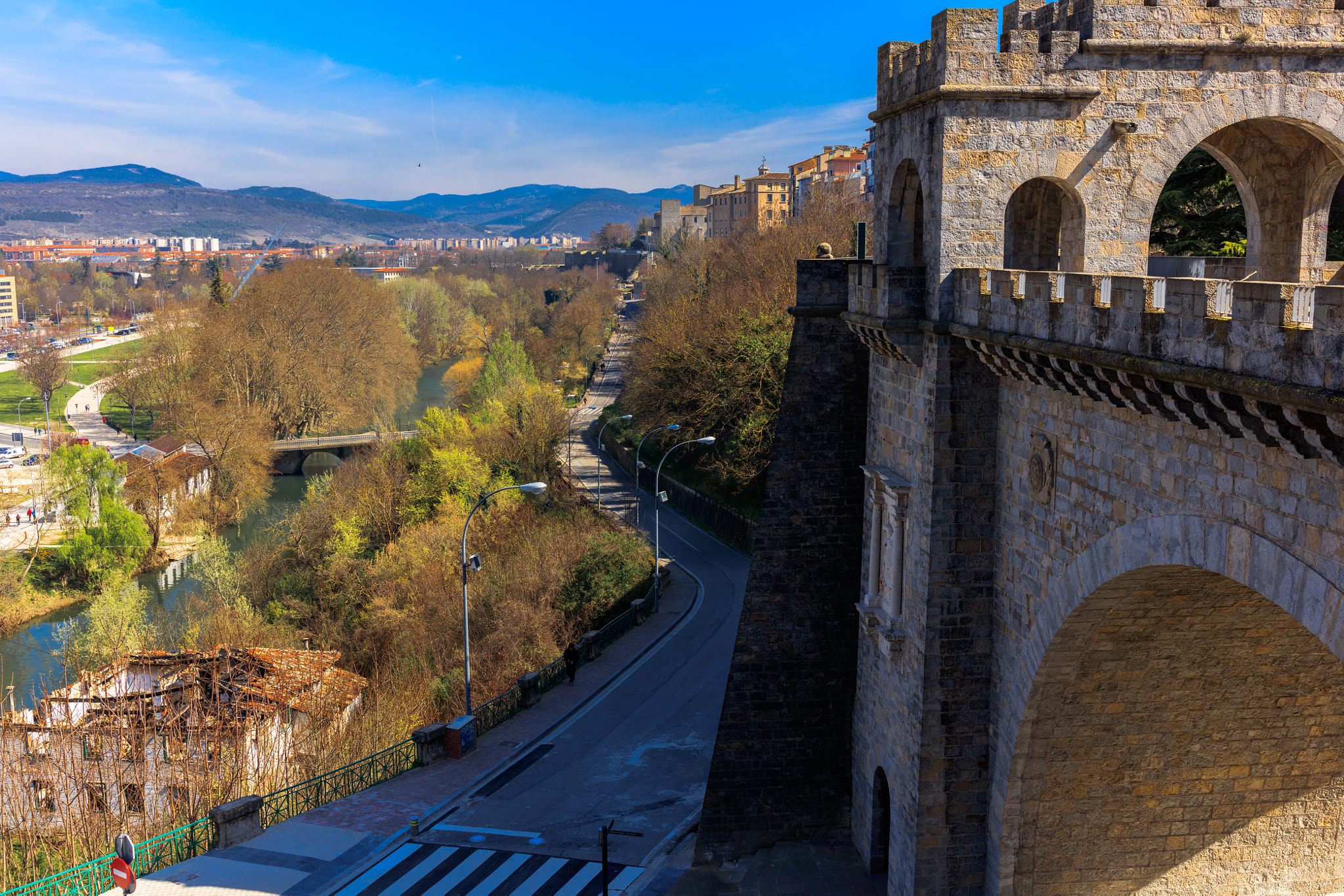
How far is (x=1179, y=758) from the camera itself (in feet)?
35.4

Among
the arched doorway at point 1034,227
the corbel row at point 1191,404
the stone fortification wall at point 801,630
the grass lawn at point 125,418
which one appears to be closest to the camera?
the corbel row at point 1191,404

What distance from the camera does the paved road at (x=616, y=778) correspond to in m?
16.4

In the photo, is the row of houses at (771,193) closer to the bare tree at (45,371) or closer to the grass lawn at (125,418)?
the grass lawn at (125,418)

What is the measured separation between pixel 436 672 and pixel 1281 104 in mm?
24092

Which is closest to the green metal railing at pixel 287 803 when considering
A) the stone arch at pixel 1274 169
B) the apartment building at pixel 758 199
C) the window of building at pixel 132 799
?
the window of building at pixel 132 799

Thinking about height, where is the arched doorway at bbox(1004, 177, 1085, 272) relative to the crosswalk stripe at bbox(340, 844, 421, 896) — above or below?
above

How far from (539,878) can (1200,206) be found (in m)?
18.1

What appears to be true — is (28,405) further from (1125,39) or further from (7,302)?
(1125,39)

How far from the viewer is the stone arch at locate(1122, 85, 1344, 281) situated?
11.0 m

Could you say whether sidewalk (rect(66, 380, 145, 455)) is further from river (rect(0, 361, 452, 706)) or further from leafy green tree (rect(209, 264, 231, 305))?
river (rect(0, 361, 452, 706))

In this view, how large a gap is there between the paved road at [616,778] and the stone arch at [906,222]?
31.8ft

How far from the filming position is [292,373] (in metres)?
59.6

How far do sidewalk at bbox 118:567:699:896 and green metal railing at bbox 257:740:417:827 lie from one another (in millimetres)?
497

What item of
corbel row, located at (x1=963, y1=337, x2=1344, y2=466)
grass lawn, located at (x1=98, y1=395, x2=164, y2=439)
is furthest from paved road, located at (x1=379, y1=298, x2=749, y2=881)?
grass lawn, located at (x1=98, y1=395, x2=164, y2=439)
